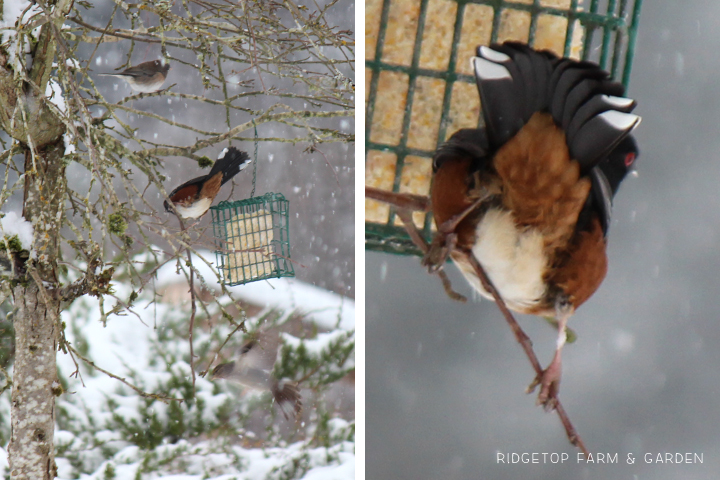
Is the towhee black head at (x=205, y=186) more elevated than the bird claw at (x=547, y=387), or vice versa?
the towhee black head at (x=205, y=186)

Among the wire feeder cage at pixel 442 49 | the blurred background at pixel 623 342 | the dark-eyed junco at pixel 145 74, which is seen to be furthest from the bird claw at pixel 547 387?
the dark-eyed junco at pixel 145 74

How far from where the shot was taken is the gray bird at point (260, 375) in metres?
1.45

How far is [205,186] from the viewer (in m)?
1.18

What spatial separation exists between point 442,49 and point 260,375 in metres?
1.08

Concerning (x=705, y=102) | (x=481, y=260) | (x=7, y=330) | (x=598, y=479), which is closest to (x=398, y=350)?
(x=598, y=479)

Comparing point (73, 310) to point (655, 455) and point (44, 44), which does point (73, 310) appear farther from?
point (655, 455)

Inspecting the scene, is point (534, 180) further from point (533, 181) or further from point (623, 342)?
point (623, 342)

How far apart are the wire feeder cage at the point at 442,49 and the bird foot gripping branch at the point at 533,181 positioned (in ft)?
0.49

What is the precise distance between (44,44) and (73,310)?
1.12m

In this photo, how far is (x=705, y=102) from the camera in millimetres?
981

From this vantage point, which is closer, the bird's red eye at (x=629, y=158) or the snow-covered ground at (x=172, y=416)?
the bird's red eye at (x=629, y=158)

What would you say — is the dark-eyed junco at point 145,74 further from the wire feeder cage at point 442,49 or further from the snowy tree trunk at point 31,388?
the wire feeder cage at point 442,49

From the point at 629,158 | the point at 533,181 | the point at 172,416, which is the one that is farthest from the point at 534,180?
the point at 172,416

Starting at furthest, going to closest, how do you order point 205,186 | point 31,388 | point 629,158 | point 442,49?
point 205,186 < point 31,388 < point 442,49 < point 629,158
